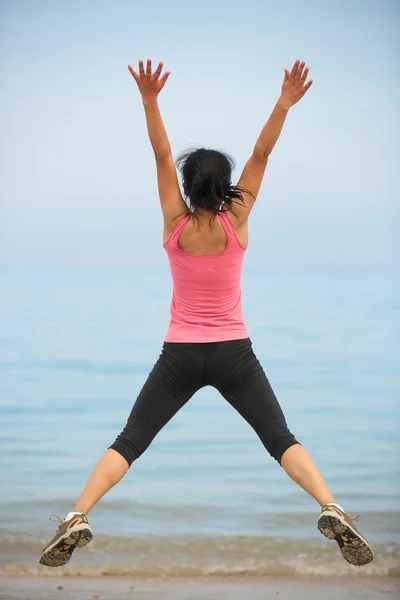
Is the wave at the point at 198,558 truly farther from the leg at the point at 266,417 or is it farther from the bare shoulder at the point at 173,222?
the bare shoulder at the point at 173,222

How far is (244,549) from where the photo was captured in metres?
4.30

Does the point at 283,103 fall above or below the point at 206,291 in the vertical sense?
above

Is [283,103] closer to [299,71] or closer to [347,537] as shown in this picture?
[299,71]

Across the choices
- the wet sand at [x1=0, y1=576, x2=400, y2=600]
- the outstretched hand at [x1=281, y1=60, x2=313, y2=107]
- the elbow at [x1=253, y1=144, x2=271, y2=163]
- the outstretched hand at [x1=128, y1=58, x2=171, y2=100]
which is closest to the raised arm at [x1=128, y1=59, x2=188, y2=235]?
the outstretched hand at [x1=128, y1=58, x2=171, y2=100]

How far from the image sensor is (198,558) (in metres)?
4.22

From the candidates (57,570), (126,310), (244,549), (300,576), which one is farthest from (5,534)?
(126,310)

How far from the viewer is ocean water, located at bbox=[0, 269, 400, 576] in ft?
14.2

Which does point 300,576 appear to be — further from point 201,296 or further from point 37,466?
point 37,466

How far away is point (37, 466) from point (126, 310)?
8.86m

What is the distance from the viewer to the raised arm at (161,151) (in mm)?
2695

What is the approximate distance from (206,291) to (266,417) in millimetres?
403

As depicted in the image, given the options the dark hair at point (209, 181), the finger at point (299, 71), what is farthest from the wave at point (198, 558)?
the finger at point (299, 71)

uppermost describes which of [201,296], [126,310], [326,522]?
[201,296]

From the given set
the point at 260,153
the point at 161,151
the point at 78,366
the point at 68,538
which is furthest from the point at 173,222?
the point at 78,366
